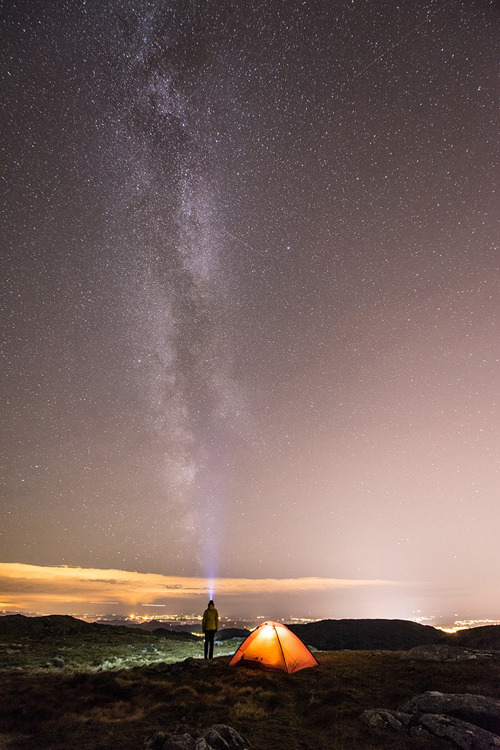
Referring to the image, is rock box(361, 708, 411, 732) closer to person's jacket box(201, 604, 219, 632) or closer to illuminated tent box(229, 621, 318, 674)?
Answer: illuminated tent box(229, 621, 318, 674)

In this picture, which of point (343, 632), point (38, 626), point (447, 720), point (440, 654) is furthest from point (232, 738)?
point (343, 632)

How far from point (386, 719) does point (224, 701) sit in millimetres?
4348

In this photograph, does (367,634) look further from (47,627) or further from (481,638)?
(47,627)

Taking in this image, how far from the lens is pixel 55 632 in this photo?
26.2 metres

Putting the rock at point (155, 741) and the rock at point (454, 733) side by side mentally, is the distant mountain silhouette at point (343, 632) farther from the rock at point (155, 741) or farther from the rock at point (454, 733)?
the rock at point (155, 741)

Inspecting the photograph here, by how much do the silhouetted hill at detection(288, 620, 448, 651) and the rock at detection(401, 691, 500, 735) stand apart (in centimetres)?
2417

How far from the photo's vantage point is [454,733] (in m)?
8.13

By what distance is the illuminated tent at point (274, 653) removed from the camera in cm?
1494

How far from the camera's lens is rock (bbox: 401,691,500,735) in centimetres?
872

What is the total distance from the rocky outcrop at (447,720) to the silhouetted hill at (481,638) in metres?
12.6

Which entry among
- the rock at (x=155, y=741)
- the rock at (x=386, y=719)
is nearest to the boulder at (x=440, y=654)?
the rock at (x=386, y=719)

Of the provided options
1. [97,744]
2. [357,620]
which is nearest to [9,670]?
[97,744]

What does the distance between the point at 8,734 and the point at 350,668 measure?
10728 mm

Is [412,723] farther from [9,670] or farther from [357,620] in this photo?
[357,620]
